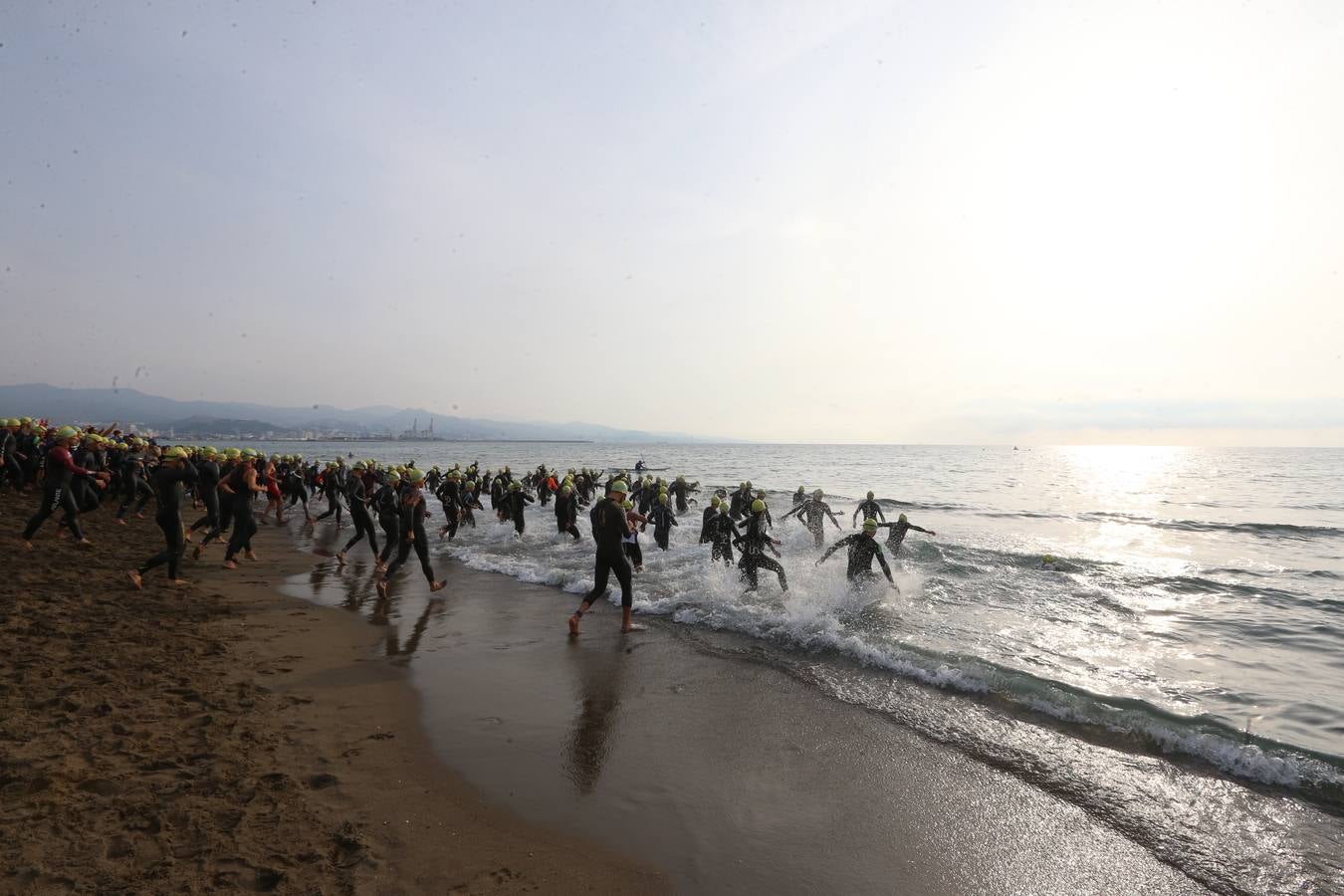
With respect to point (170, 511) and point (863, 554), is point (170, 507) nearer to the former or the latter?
point (170, 511)

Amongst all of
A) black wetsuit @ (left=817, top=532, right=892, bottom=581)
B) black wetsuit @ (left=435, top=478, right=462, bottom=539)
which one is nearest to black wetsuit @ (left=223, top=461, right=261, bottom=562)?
black wetsuit @ (left=435, top=478, right=462, bottom=539)

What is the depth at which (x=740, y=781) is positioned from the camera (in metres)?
4.80

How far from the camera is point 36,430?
19.6 metres

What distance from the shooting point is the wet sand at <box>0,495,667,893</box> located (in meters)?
3.24

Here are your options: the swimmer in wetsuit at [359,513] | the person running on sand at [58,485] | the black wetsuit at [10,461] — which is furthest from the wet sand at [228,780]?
the black wetsuit at [10,461]

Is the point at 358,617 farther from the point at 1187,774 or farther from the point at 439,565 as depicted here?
the point at 1187,774

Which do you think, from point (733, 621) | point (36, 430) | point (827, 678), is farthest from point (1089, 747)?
point (36, 430)

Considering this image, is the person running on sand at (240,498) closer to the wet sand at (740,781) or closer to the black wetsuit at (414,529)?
the black wetsuit at (414,529)

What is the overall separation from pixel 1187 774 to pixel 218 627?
10928mm

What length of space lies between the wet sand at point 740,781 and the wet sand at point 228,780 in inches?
14.2

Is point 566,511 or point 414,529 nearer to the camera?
point 414,529

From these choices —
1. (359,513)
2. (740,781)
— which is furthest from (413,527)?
(740,781)

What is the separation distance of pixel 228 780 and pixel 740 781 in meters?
3.72

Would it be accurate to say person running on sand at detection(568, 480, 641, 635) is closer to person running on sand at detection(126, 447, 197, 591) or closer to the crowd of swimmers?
the crowd of swimmers
